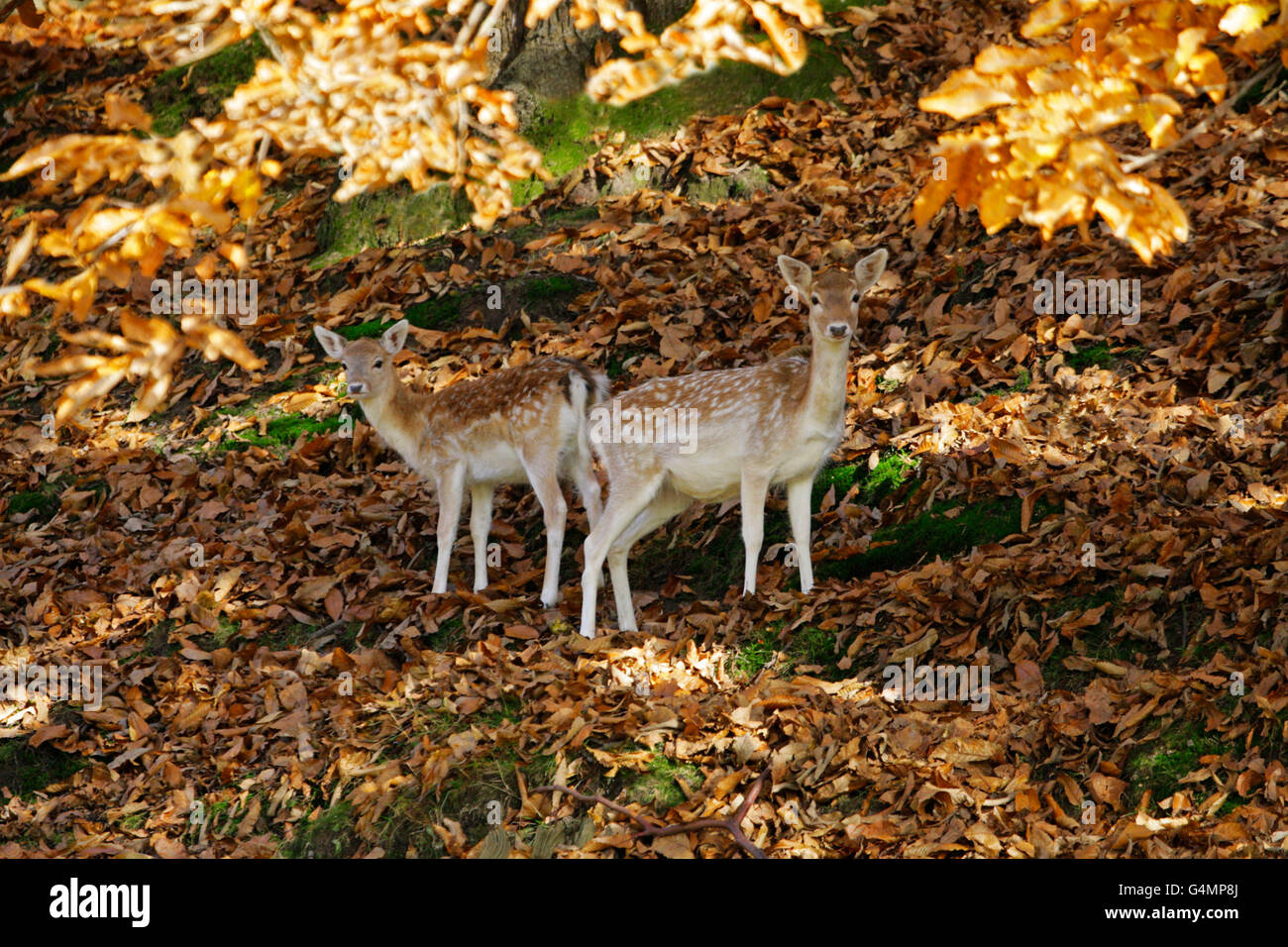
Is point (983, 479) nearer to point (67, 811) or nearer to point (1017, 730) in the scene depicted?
point (1017, 730)

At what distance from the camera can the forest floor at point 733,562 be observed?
6.20 metres

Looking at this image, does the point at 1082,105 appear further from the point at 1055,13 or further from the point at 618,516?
the point at 618,516

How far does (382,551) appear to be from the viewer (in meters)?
9.43

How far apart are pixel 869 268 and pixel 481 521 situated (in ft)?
9.92

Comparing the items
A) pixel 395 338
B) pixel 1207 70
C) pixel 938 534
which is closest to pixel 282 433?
pixel 395 338

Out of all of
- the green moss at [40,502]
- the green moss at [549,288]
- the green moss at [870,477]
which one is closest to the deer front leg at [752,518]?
the green moss at [870,477]

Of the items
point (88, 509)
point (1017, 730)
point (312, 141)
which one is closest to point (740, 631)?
point (1017, 730)

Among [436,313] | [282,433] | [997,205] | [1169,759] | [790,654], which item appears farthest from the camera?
[436,313]

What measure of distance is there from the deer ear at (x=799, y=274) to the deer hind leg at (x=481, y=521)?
252cm

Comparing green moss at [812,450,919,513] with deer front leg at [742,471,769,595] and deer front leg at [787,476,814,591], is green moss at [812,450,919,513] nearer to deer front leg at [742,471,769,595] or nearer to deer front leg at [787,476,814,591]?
deer front leg at [787,476,814,591]

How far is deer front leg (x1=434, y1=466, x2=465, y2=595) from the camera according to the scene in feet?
29.1

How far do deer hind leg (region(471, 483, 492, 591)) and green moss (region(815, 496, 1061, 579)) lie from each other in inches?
86.2

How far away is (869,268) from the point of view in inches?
326

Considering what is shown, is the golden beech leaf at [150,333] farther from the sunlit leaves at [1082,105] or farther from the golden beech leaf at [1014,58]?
the golden beech leaf at [1014,58]
